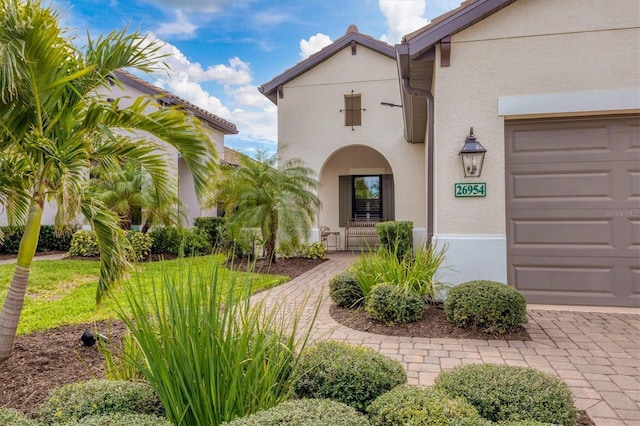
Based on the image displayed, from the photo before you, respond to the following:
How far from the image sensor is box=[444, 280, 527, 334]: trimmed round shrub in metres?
4.64

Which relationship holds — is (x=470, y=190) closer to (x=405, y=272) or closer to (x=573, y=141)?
(x=405, y=272)

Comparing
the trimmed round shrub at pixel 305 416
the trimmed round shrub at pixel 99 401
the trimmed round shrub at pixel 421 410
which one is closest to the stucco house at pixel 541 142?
the trimmed round shrub at pixel 421 410

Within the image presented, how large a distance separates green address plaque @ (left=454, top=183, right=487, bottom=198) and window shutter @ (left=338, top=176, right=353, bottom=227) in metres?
9.43

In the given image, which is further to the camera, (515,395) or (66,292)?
(66,292)

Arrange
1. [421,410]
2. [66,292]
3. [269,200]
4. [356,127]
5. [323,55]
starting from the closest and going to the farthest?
[421,410]
[66,292]
[269,200]
[356,127]
[323,55]

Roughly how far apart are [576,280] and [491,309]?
1936 mm

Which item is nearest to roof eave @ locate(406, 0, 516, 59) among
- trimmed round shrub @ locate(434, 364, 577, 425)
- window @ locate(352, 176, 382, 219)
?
trimmed round shrub @ locate(434, 364, 577, 425)

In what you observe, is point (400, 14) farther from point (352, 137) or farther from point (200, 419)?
point (200, 419)

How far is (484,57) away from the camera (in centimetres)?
571

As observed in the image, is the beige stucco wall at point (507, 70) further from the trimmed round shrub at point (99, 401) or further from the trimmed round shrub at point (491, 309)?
the trimmed round shrub at point (99, 401)

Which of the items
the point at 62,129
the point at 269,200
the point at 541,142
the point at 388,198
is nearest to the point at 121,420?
the point at 62,129

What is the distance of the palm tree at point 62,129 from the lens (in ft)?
10.9

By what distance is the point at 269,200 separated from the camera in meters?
10.4

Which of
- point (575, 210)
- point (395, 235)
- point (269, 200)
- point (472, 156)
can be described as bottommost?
point (395, 235)
